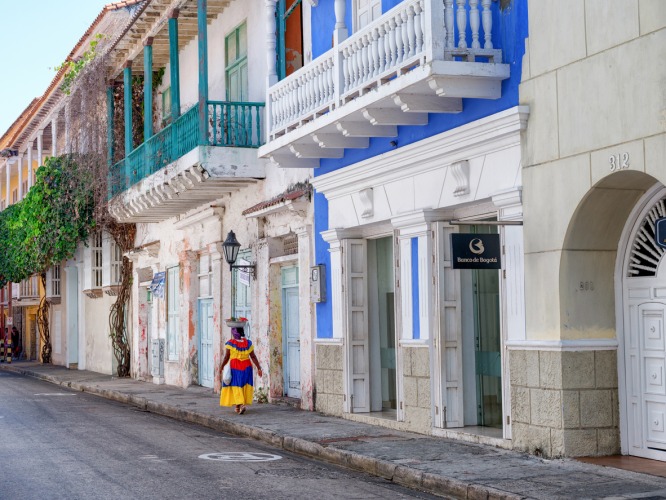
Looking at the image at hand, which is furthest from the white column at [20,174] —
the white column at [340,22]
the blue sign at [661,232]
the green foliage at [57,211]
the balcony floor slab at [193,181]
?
the blue sign at [661,232]

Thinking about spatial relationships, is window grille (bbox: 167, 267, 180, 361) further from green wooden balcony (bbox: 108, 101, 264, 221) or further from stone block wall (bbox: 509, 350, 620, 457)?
stone block wall (bbox: 509, 350, 620, 457)

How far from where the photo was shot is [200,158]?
1802 centimetres

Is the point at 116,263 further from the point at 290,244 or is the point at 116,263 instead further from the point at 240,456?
the point at 240,456

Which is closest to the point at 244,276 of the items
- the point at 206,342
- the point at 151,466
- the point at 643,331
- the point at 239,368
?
the point at 239,368

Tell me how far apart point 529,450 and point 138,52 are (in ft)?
49.0

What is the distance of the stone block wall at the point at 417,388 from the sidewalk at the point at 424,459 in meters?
0.21

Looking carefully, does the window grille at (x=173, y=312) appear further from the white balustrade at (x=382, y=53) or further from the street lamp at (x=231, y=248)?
the white balustrade at (x=382, y=53)

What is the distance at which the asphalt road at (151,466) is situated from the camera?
925 cm

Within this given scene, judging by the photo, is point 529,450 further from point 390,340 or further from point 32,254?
point 32,254

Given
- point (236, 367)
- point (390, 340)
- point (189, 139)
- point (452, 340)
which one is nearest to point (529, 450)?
point (452, 340)

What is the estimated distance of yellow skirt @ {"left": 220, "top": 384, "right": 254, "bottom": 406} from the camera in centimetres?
1605

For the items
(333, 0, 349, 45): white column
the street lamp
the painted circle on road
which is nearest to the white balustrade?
(333, 0, 349, 45): white column

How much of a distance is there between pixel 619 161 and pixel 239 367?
8180 millimetres

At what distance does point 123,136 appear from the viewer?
2547 centimetres
